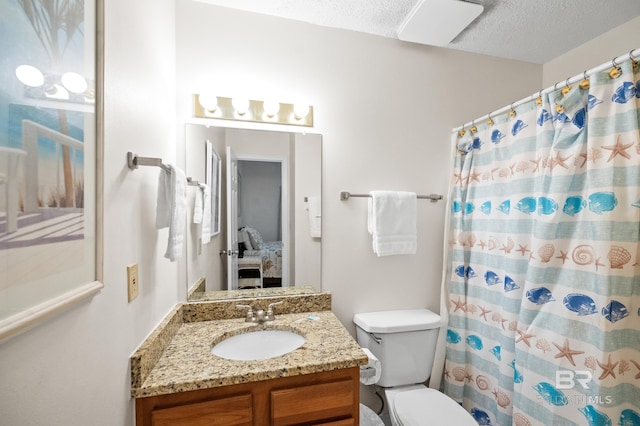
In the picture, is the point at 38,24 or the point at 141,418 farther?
the point at 141,418

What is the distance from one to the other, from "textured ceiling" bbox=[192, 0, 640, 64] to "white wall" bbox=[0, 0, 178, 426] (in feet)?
2.41

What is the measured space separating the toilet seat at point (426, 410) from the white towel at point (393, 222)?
773 mm

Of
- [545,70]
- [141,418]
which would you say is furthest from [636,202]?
[141,418]

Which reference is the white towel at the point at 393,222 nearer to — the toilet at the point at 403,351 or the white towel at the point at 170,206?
the toilet at the point at 403,351

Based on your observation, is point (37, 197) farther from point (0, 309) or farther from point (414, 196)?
point (414, 196)

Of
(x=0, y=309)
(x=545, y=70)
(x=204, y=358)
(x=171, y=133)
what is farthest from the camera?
(x=545, y=70)

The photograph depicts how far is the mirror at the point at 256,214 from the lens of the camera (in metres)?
1.56

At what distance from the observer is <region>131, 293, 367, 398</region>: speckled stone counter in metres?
0.98

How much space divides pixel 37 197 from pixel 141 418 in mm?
872

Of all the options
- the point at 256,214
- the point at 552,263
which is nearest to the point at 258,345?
the point at 256,214

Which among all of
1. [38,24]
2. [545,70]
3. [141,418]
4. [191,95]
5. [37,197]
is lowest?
[141,418]

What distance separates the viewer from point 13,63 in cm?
46

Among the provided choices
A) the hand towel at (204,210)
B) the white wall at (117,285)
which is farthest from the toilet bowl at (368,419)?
the hand towel at (204,210)

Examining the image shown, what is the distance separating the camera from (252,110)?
1604 mm
